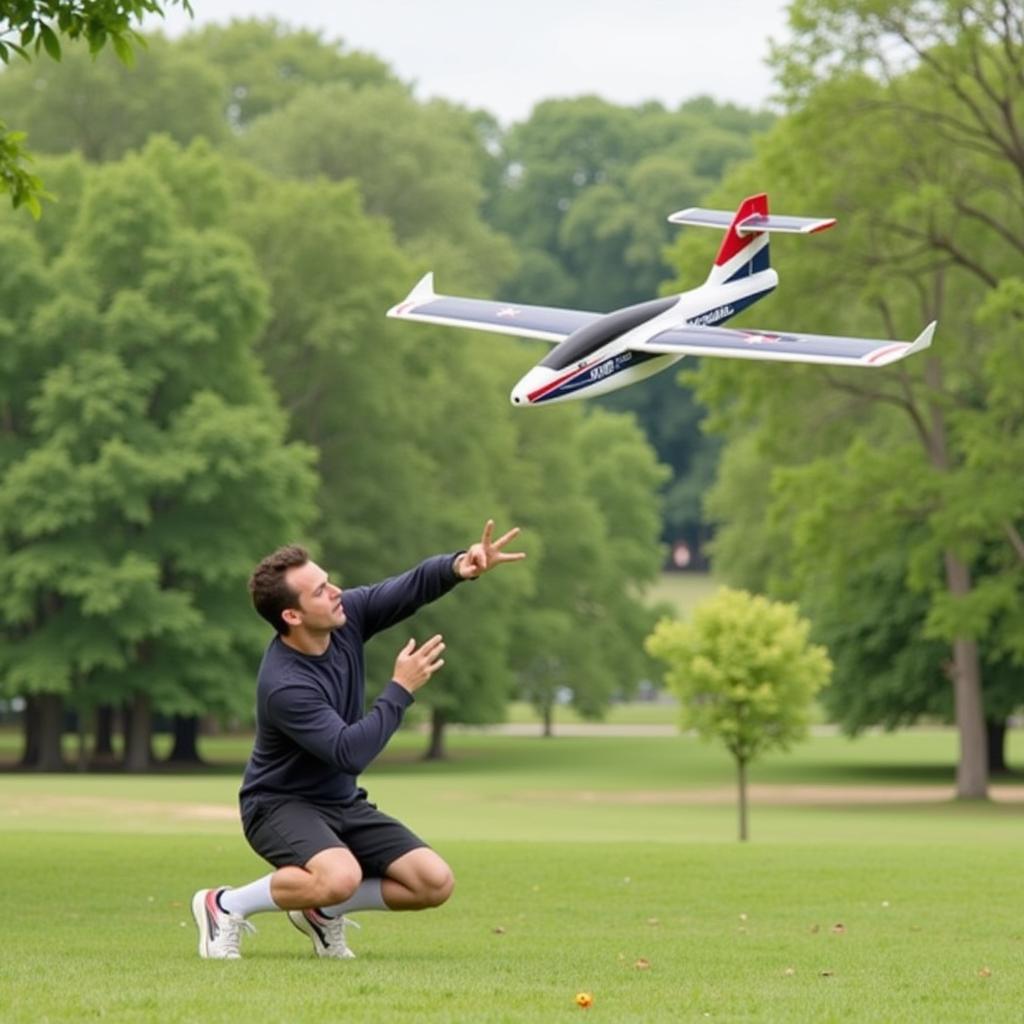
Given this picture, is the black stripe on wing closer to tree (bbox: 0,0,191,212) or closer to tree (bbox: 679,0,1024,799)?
tree (bbox: 0,0,191,212)

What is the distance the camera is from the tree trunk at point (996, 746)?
55.7 meters

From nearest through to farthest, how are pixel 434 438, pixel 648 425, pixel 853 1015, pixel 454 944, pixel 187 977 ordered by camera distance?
pixel 853 1015
pixel 187 977
pixel 454 944
pixel 434 438
pixel 648 425

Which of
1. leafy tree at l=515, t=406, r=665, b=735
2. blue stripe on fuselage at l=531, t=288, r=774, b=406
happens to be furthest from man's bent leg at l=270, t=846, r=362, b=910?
leafy tree at l=515, t=406, r=665, b=735

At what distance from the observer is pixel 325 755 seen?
9.67 m

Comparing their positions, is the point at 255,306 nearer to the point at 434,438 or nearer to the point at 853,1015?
the point at 434,438

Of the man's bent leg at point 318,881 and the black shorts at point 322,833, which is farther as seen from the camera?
the black shorts at point 322,833

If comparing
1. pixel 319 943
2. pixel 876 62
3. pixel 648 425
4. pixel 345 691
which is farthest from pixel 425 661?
pixel 648 425

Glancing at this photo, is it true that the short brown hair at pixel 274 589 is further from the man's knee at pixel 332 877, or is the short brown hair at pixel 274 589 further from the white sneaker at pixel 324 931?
the white sneaker at pixel 324 931

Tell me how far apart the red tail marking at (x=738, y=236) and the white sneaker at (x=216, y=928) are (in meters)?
3.58

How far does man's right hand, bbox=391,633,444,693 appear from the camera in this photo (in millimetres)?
9539

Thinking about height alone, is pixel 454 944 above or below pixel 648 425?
below

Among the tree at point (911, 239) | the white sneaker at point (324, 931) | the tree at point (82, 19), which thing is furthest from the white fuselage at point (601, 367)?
the tree at point (911, 239)

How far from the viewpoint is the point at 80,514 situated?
163ft

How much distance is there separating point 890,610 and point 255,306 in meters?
15.9
